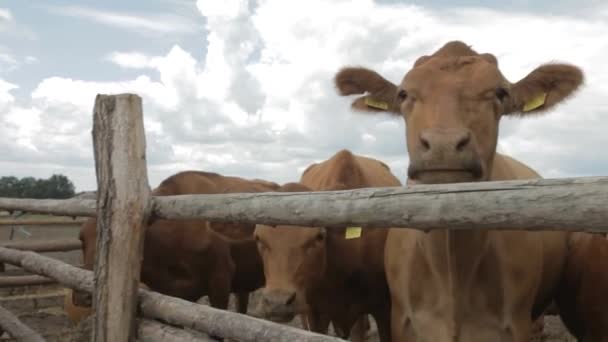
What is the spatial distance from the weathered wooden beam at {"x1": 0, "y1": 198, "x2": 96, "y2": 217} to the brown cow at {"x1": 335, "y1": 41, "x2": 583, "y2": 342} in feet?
6.35

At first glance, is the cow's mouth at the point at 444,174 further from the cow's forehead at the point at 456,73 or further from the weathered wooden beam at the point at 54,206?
the weathered wooden beam at the point at 54,206

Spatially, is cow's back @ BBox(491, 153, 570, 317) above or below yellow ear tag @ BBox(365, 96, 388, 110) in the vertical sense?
below

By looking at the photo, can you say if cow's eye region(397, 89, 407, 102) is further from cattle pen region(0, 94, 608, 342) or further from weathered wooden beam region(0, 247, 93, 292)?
weathered wooden beam region(0, 247, 93, 292)

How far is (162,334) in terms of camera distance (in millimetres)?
3293

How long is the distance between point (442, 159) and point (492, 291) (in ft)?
3.31

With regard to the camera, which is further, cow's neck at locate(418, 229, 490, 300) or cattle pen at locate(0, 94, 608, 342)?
cow's neck at locate(418, 229, 490, 300)

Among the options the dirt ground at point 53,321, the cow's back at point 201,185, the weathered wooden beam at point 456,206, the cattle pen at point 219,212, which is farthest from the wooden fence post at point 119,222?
the dirt ground at point 53,321

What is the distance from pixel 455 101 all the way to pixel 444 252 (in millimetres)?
811

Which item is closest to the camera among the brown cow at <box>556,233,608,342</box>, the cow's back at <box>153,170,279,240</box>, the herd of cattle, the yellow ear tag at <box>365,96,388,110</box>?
the herd of cattle

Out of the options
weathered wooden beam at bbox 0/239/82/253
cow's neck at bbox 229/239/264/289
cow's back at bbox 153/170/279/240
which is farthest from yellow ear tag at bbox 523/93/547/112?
weathered wooden beam at bbox 0/239/82/253

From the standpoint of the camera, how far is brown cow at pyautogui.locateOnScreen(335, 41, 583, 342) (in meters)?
3.06

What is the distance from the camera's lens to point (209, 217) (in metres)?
3.03

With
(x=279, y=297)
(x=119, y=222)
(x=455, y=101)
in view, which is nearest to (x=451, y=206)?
(x=455, y=101)

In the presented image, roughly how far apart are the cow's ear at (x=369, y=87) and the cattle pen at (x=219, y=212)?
4.38 ft
